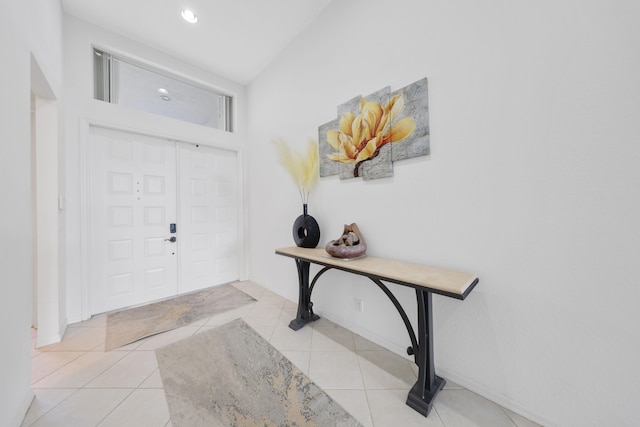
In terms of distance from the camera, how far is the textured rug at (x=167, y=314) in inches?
80.8

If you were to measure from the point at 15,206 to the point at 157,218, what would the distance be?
5.56 feet

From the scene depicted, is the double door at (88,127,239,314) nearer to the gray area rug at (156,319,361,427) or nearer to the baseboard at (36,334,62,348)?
the baseboard at (36,334,62,348)

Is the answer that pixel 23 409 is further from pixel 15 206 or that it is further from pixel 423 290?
pixel 423 290

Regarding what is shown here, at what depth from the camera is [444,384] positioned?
4.57 ft

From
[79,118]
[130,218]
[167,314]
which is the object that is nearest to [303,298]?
[167,314]

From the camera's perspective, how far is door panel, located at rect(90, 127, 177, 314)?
2439 millimetres

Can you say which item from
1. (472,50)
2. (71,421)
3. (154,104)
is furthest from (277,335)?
(154,104)

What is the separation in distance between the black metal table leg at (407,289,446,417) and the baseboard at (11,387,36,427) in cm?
209

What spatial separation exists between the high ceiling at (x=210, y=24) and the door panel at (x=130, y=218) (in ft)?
3.75

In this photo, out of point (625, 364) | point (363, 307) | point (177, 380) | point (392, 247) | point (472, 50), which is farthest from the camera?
point (363, 307)

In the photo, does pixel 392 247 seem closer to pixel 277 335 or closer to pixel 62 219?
pixel 277 335

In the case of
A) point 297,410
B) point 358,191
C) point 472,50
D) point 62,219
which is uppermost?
point 472,50

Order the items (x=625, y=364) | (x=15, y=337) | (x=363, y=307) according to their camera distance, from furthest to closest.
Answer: (x=363, y=307) < (x=15, y=337) < (x=625, y=364)

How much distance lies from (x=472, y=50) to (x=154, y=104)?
346cm
